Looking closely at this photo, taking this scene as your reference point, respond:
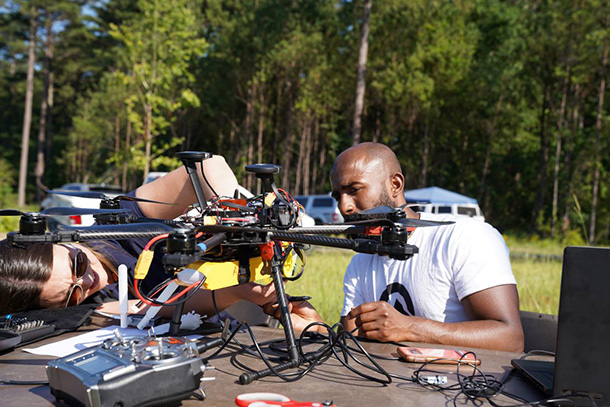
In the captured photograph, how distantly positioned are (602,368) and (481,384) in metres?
0.34

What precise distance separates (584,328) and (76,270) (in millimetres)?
2157

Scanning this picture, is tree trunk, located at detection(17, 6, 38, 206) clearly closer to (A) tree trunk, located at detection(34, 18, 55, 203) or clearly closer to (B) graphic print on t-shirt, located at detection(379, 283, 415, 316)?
(A) tree trunk, located at detection(34, 18, 55, 203)

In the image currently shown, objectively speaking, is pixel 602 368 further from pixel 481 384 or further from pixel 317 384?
pixel 317 384

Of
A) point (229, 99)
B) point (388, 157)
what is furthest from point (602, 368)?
point (229, 99)

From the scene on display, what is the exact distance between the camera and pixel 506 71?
93.2 feet

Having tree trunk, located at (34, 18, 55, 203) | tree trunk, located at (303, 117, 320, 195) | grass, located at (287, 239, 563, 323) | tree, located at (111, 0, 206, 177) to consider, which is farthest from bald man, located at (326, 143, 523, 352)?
tree trunk, located at (34, 18, 55, 203)

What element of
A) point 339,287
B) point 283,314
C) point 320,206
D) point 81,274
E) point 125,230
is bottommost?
point 320,206

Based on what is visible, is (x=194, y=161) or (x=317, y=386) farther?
(x=194, y=161)

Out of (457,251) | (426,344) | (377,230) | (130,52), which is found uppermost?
(130,52)

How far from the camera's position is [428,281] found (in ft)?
8.91

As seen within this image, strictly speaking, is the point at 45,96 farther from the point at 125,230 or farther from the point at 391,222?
the point at 391,222

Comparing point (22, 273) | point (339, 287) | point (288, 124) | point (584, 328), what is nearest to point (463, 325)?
point (584, 328)

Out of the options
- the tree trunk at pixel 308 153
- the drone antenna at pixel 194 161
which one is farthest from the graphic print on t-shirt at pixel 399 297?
the tree trunk at pixel 308 153

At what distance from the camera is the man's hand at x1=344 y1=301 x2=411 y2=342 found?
2.25 metres
